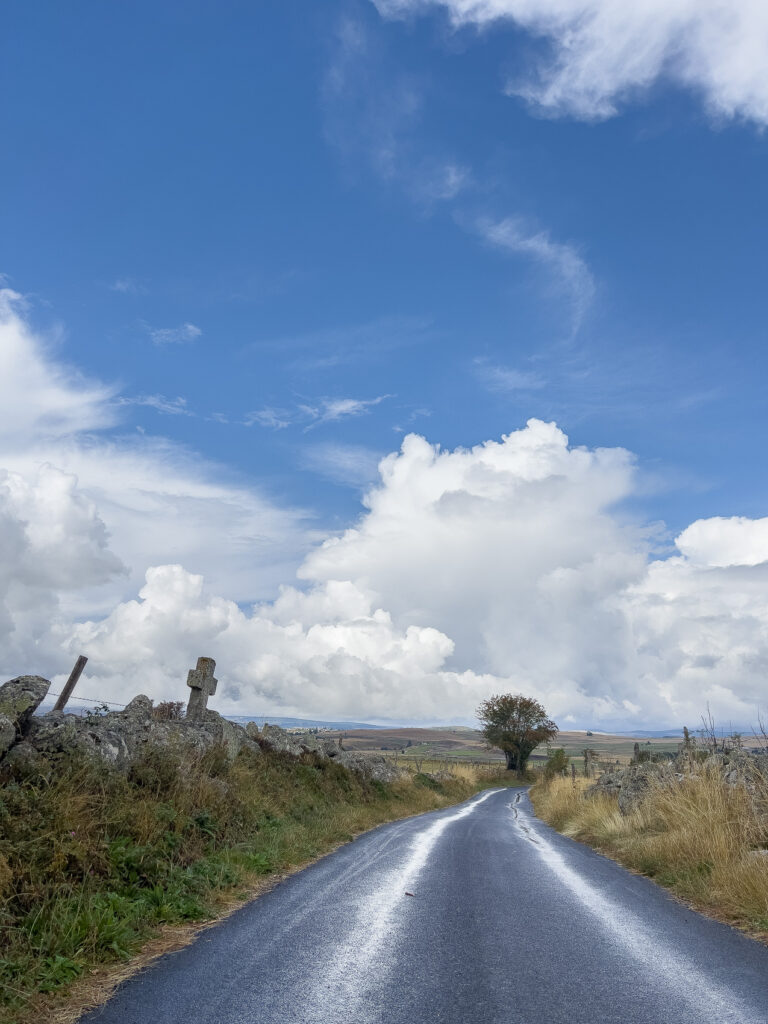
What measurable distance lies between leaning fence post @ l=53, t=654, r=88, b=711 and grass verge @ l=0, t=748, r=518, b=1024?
2822 millimetres

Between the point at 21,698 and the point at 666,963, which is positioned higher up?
the point at 21,698

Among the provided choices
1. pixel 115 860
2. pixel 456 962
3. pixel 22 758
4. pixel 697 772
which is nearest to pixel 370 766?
pixel 697 772

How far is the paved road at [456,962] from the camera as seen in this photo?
4.66 metres

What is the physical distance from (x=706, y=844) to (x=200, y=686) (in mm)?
12215

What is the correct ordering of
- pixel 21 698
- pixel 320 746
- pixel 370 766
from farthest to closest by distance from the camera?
pixel 370 766
pixel 320 746
pixel 21 698

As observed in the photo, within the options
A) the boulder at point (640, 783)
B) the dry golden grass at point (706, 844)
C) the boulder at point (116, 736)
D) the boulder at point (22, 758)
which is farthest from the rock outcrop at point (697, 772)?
the boulder at point (22, 758)

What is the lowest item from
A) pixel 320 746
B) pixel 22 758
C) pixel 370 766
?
pixel 370 766

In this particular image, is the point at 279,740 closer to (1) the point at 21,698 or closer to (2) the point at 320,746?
(2) the point at 320,746

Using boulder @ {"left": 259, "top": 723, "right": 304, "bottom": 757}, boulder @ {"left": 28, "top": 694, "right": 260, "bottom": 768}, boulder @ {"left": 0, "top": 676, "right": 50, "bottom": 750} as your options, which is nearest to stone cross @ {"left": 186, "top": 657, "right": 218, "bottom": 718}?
boulder @ {"left": 28, "top": 694, "right": 260, "bottom": 768}

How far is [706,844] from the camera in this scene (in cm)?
996

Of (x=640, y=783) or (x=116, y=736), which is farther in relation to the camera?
(x=640, y=783)

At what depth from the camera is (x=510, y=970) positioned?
547cm

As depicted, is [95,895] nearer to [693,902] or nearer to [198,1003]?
[198,1003]

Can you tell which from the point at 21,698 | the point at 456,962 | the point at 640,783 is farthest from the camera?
the point at 640,783
